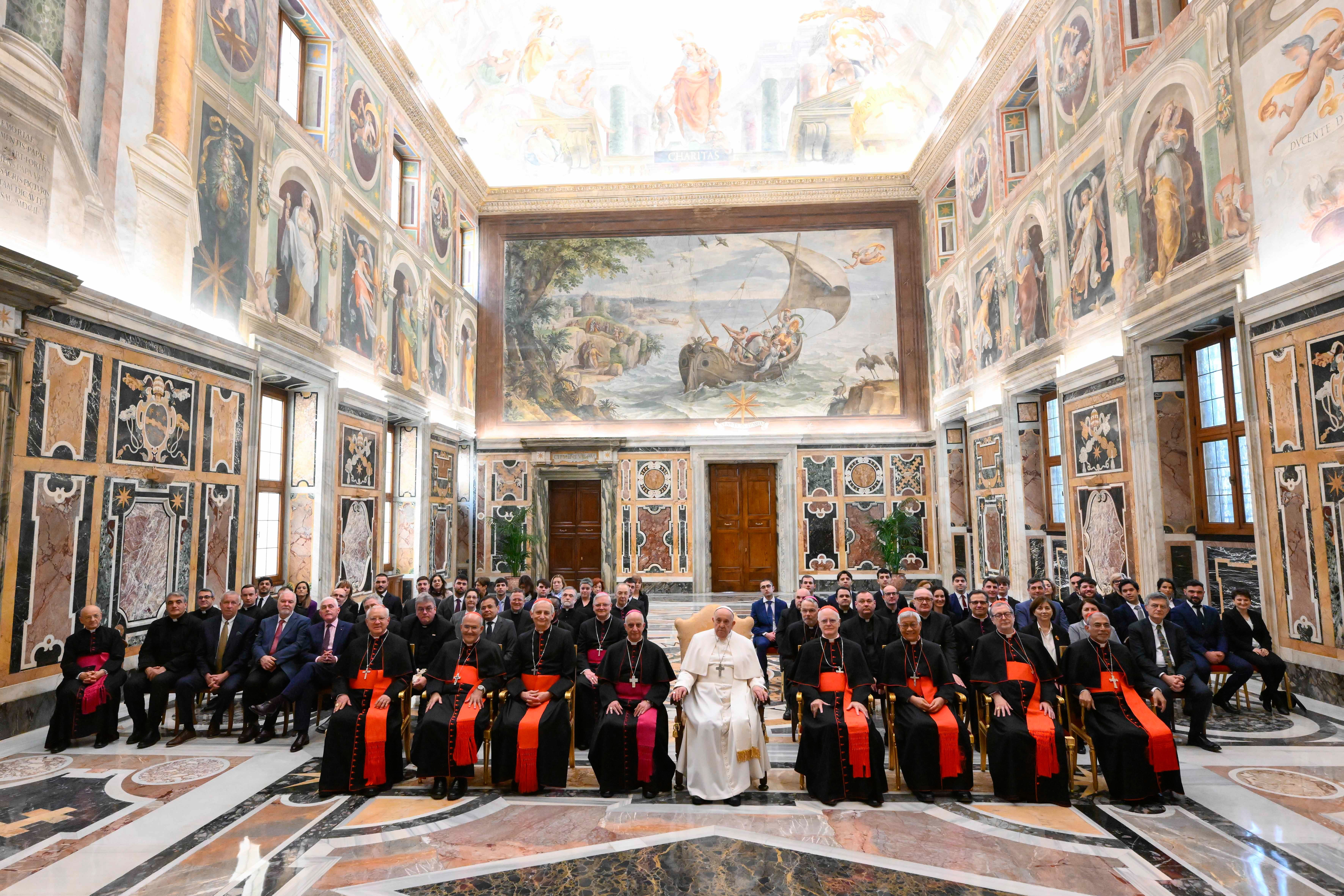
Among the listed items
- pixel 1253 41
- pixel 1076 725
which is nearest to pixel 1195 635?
pixel 1076 725

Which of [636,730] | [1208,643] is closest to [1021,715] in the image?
[636,730]

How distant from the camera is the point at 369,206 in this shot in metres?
12.6

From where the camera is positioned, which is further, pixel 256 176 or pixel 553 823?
pixel 256 176

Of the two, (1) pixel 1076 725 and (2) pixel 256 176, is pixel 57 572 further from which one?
(1) pixel 1076 725

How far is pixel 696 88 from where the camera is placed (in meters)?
17.4

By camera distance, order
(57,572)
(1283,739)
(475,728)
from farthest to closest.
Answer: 1. (57,572)
2. (1283,739)
3. (475,728)

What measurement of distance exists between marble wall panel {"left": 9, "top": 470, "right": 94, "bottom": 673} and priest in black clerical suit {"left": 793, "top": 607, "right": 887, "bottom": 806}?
6.32 m

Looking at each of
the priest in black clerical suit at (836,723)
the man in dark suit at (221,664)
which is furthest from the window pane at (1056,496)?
the man in dark suit at (221,664)

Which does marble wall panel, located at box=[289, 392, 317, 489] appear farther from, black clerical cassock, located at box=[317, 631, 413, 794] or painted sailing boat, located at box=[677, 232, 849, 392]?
painted sailing boat, located at box=[677, 232, 849, 392]

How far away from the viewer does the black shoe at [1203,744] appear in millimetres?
5730

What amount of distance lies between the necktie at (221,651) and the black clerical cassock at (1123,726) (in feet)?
23.9

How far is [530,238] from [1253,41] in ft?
47.7

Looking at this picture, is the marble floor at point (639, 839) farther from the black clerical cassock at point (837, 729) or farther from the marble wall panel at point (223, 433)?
the marble wall panel at point (223, 433)

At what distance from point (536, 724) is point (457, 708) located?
0.63 meters
